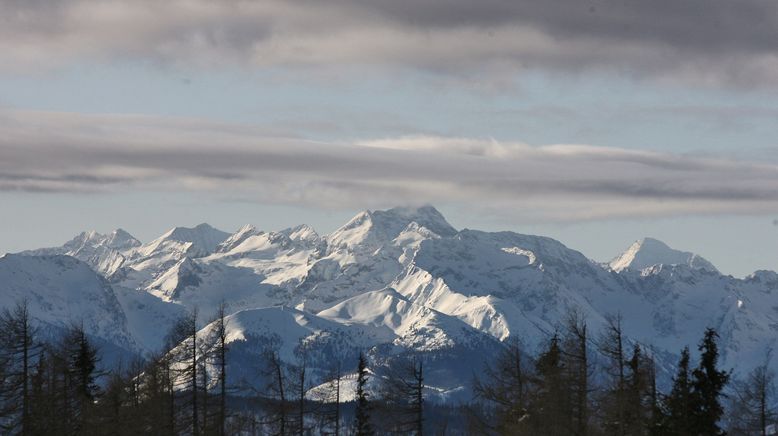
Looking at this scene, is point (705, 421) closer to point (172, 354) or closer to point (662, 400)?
point (662, 400)

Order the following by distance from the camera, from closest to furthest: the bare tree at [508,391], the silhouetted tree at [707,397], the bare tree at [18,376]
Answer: the bare tree at [18,376] < the silhouetted tree at [707,397] < the bare tree at [508,391]

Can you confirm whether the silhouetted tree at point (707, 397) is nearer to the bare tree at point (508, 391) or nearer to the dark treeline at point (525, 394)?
the dark treeline at point (525, 394)

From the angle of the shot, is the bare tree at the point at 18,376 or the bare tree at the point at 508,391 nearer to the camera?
the bare tree at the point at 18,376

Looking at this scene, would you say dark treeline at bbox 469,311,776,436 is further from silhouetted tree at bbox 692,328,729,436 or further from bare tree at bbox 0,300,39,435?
bare tree at bbox 0,300,39,435

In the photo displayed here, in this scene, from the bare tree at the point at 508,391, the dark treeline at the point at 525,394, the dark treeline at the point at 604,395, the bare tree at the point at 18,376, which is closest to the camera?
the dark treeline at the point at 604,395

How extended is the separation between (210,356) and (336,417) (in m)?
25.7

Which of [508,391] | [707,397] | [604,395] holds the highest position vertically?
[508,391]

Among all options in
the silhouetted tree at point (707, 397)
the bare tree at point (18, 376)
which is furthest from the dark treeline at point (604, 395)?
the bare tree at point (18, 376)

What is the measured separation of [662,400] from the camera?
83250mm

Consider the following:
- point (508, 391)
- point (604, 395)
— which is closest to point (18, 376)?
point (508, 391)

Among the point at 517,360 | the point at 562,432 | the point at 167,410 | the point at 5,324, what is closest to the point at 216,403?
the point at 167,410

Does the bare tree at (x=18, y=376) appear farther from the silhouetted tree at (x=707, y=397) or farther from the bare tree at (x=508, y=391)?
the silhouetted tree at (x=707, y=397)

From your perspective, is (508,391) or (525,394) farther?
(508,391)

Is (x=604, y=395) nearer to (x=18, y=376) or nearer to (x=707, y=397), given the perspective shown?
(x=707, y=397)
